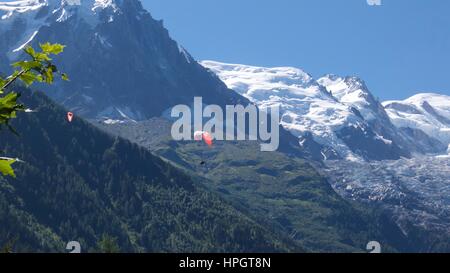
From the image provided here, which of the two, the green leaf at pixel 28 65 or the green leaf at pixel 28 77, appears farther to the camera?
the green leaf at pixel 28 77

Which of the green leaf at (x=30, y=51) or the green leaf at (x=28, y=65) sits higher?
the green leaf at (x=30, y=51)

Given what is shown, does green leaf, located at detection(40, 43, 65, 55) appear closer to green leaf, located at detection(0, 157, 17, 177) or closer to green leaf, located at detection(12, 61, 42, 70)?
green leaf, located at detection(12, 61, 42, 70)

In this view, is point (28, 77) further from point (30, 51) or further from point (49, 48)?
point (49, 48)

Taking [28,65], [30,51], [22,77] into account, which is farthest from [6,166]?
[30,51]

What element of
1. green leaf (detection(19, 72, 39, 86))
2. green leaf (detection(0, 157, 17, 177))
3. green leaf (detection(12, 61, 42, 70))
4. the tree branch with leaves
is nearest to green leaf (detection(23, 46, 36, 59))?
the tree branch with leaves

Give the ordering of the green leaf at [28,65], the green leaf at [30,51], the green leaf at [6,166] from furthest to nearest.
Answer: the green leaf at [30,51] < the green leaf at [28,65] < the green leaf at [6,166]

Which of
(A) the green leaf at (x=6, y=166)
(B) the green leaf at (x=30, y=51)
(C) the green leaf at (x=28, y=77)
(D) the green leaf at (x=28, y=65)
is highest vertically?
(B) the green leaf at (x=30, y=51)

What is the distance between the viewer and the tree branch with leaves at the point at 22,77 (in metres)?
10.4

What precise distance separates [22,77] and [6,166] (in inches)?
51.6

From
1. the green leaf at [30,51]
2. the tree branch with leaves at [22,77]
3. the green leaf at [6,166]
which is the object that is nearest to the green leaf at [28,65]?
the tree branch with leaves at [22,77]

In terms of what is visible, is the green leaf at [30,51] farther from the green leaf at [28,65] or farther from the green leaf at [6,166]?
the green leaf at [6,166]
